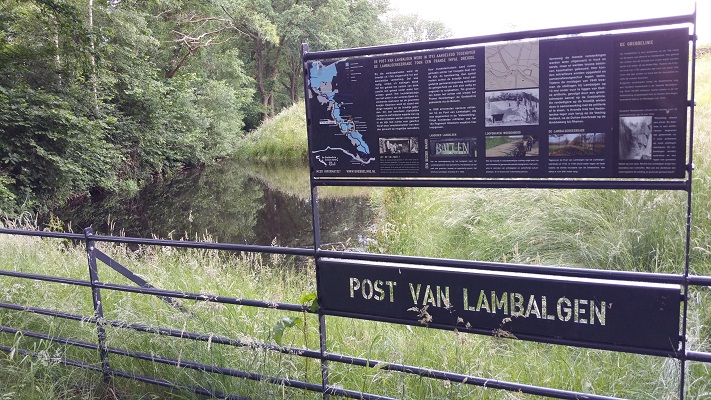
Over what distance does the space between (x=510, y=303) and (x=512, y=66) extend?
107cm

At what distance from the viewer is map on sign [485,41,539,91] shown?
2.43 m

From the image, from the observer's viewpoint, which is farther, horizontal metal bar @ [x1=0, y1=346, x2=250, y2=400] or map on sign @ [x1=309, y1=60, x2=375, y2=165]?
horizontal metal bar @ [x1=0, y1=346, x2=250, y2=400]

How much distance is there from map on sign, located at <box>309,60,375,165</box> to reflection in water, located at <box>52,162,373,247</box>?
6846 millimetres

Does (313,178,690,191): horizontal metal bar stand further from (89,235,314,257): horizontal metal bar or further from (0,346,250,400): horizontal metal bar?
(0,346,250,400): horizontal metal bar

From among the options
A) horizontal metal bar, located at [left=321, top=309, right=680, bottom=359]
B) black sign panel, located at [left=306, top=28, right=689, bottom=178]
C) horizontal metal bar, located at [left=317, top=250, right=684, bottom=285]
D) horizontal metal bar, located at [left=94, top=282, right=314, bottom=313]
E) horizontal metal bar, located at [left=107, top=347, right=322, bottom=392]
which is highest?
black sign panel, located at [left=306, top=28, right=689, bottom=178]

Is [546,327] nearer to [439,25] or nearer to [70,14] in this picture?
[70,14]

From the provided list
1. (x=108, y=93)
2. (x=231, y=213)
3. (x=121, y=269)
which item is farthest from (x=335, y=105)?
(x=108, y=93)

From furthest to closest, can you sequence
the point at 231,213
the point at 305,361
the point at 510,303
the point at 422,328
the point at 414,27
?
the point at 414,27 < the point at 231,213 < the point at 422,328 < the point at 305,361 < the point at 510,303

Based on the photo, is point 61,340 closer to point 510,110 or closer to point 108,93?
point 510,110

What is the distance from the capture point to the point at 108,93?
63.2 ft

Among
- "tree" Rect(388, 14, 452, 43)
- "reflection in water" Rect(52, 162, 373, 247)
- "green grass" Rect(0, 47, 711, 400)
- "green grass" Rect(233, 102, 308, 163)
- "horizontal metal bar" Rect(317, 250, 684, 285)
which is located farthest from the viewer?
"tree" Rect(388, 14, 452, 43)

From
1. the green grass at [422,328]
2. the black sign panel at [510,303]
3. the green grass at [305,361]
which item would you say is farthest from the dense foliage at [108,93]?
the black sign panel at [510,303]

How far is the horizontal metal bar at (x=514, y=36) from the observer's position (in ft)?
7.14

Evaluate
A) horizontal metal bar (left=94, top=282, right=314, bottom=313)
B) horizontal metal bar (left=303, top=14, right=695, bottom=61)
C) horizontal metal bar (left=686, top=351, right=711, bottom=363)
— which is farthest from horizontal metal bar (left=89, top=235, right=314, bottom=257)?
horizontal metal bar (left=686, top=351, right=711, bottom=363)
